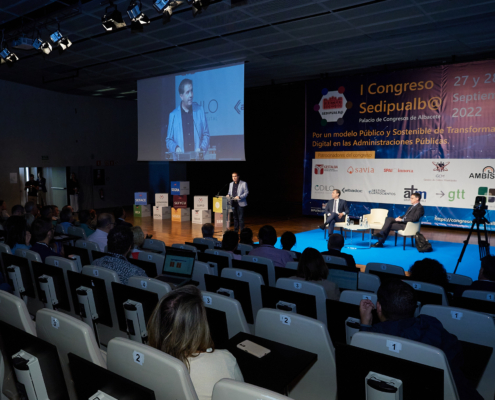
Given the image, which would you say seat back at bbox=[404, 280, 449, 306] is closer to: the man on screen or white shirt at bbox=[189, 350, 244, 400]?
white shirt at bbox=[189, 350, 244, 400]

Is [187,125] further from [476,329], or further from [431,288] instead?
[476,329]

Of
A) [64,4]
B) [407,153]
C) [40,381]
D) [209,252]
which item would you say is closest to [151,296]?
[40,381]

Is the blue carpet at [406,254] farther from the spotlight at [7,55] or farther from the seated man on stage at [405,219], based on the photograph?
the spotlight at [7,55]

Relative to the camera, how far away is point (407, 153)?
1009 centimetres

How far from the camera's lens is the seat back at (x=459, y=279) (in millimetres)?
3901

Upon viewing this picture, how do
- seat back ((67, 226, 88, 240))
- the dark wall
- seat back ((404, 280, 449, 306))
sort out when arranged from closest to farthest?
seat back ((404, 280, 449, 306)) < seat back ((67, 226, 88, 240)) < the dark wall

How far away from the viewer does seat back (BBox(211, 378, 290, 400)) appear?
1.12m

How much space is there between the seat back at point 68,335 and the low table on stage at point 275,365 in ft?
2.05

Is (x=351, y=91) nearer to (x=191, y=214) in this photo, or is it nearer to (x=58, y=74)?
(x=191, y=214)

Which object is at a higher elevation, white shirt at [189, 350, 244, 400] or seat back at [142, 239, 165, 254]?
white shirt at [189, 350, 244, 400]

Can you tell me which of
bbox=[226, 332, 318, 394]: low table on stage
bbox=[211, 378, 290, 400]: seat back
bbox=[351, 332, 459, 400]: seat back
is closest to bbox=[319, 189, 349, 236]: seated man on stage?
bbox=[226, 332, 318, 394]: low table on stage

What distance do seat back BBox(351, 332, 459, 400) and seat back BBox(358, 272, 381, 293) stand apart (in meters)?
2.02

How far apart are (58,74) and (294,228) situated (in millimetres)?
8249

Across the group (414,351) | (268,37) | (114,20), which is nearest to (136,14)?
(114,20)
